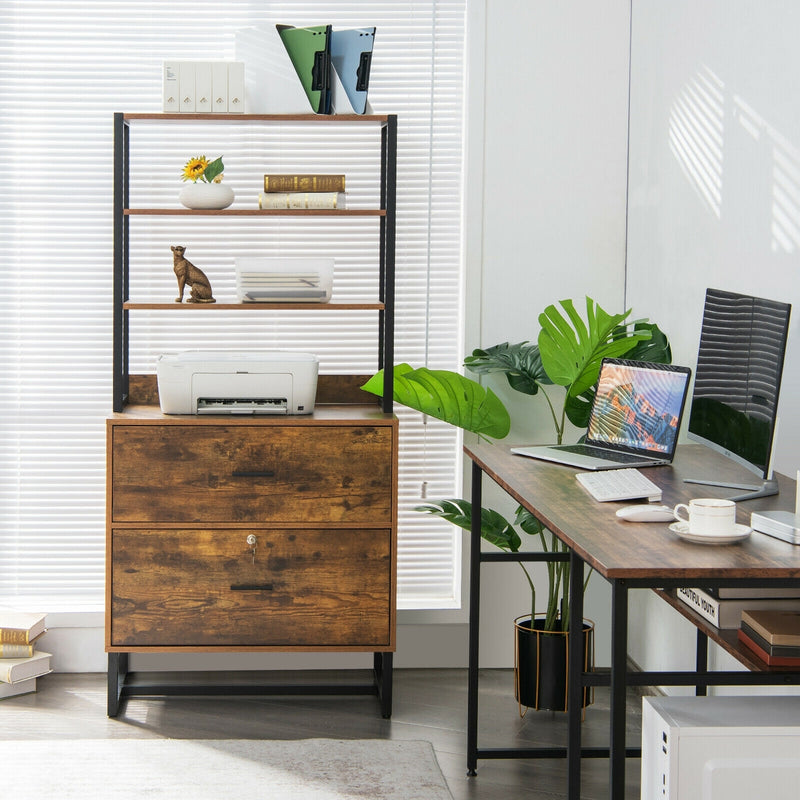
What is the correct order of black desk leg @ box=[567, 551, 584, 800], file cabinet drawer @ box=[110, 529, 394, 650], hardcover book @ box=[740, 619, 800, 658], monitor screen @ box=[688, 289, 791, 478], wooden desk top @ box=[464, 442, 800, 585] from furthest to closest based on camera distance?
file cabinet drawer @ box=[110, 529, 394, 650] → monitor screen @ box=[688, 289, 791, 478] → black desk leg @ box=[567, 551, 584, 800] → hardcover book @ box=[740, 619, 800, 658] → wooden desk top @ box=[464, 442, 800, 585]

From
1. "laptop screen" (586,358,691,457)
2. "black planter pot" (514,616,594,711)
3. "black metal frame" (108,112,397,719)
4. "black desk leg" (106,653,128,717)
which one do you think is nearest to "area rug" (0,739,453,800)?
"black desk leg" (106,653,128,717)

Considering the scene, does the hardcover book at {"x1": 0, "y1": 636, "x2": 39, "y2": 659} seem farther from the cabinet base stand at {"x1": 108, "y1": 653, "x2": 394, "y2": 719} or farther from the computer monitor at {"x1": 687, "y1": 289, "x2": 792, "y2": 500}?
the computer monitor at {"x1": 687, "y1": 289, "x2": 792, "y2": 500}

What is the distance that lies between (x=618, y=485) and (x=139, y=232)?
6.99 feet

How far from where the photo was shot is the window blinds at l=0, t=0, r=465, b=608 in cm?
361

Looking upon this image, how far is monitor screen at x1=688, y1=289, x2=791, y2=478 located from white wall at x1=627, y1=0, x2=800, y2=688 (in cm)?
14

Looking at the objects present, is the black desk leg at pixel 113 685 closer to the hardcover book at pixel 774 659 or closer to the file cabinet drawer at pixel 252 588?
the file cabinet drawer at pixel 252 588

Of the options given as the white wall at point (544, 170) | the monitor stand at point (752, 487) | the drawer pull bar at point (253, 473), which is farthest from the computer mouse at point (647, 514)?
the white wall at point (544, 170)

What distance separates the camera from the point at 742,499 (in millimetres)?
2102

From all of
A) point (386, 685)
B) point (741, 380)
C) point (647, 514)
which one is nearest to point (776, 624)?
point (647, 514)

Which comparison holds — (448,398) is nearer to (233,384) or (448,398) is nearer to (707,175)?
(233,384)

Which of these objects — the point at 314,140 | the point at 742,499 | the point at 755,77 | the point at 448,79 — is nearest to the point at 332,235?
the point at 314,140

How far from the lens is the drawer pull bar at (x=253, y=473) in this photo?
3.13 meters

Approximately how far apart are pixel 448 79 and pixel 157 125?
1007 mm

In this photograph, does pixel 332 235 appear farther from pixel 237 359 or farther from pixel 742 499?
pixel 742 499
